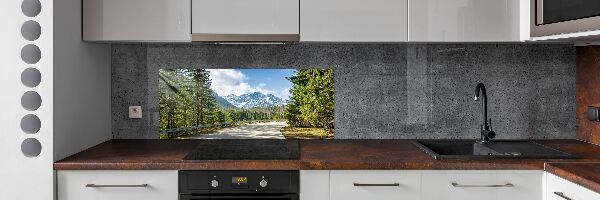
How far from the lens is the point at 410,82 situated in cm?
311

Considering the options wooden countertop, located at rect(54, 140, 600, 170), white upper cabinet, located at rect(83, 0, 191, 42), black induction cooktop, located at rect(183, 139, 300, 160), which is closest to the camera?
wooden countertop, located at rect(54, 140, 600, 170)

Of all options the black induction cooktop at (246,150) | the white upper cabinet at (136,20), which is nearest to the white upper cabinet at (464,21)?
the black induction cooktop at (246,150)

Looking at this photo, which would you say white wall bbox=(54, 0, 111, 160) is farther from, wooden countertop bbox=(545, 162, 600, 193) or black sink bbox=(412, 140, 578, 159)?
wooden countertop bbox=(545, 162, 600, 193)

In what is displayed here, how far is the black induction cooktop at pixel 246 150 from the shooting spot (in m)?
2.47

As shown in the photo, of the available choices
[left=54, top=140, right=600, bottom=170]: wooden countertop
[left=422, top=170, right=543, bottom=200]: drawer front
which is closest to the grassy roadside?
[left=54, top=140, right=600, bottom=170]: wooden countertop

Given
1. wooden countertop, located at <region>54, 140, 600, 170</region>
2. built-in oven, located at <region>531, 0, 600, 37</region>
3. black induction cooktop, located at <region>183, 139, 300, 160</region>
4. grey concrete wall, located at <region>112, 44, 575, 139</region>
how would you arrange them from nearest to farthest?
built-in oven, located at <region>531, 0, 600, 37</region>
wooden countertop, located at <region>54, 140, 600, 170</region>
black induction cooktop, located at <region>183, 139, 300, 160</region>
grey concrete wall, located at <region>112, 44, 575, 139</region>

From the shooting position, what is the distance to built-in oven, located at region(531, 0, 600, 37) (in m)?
2.17

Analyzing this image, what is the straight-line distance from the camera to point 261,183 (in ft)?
7.77
